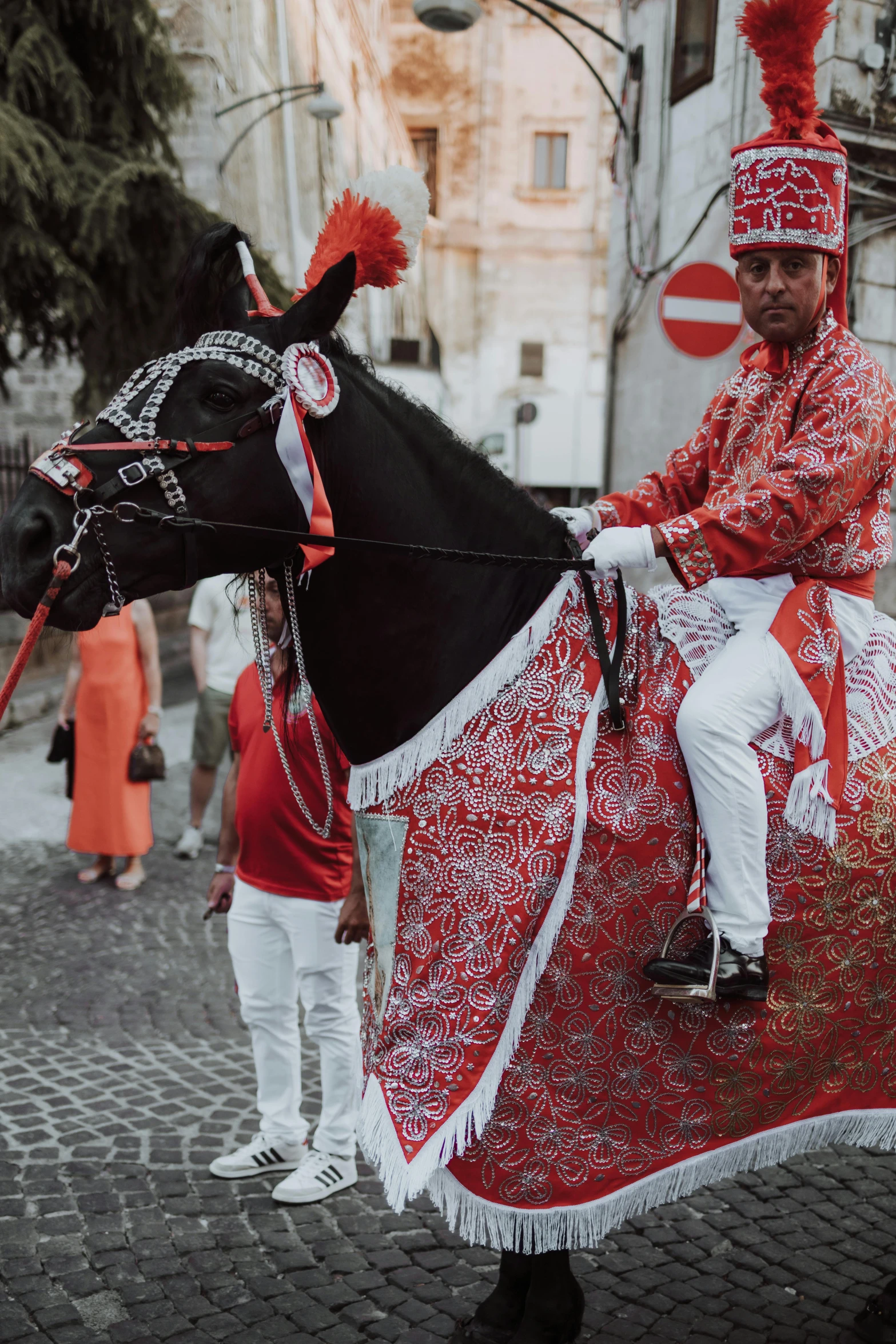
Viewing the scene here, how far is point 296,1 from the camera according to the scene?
15.0m

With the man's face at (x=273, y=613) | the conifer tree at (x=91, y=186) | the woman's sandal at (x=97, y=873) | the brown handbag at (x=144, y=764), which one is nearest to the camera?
the man's face at (x=273, y=613)

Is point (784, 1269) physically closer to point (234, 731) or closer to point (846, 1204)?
point (846, 1204)

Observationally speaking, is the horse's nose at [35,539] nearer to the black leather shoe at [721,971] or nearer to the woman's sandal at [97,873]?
the black leather shoe at [721,971]

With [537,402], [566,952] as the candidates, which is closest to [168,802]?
[566,952]

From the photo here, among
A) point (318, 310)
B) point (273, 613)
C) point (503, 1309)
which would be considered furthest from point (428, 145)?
point (503, 1309)

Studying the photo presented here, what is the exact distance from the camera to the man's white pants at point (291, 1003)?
3.49 meters

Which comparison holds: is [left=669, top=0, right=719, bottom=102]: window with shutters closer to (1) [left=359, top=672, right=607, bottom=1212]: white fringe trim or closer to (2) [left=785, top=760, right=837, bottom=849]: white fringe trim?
(2) [left=785, top=760, right=837, bottom=849]: white fringe trim

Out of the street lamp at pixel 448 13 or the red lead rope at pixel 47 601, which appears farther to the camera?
the street lamp at pixel 448 13

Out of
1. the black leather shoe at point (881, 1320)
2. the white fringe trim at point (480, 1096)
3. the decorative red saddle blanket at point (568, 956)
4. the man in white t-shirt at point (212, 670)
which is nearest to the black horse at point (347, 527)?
the decorative red saddle blanket at point (568, 956)

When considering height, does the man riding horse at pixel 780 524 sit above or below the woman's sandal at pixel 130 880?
above

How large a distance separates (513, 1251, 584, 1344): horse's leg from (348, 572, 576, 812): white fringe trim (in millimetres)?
1185

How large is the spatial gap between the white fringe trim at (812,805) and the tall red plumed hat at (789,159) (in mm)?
1120

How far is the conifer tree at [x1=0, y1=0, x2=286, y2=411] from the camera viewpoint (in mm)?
9906

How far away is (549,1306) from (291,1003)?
1380 millimetres
